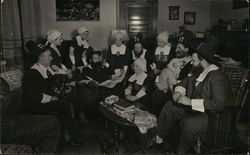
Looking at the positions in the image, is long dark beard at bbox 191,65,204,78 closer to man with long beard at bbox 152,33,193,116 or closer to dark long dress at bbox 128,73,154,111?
man with long beard at bbox 152,33,193,116

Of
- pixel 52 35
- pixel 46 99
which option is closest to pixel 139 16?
pixel 52 35

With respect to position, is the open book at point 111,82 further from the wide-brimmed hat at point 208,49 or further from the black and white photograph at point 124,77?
the wide-brimmed hat at point 208,49

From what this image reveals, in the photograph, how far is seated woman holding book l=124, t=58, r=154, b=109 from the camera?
2068mm

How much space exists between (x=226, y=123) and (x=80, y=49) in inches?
47.7

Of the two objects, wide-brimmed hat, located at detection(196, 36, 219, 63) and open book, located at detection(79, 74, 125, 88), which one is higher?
wide-brimmed hat, located at detection(196, 36, 219, 63)

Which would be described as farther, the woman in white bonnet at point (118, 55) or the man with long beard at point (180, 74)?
the woman in white bonnet at point (118, 55)

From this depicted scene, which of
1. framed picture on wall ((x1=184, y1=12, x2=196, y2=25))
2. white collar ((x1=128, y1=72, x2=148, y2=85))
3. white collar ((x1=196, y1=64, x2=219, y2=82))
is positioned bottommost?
white collar ((x1=128, y1=72, x2=148, y2=85))

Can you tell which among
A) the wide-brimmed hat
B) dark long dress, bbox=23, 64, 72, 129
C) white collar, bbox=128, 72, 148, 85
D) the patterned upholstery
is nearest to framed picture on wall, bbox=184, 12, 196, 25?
the wide-brimmed hat

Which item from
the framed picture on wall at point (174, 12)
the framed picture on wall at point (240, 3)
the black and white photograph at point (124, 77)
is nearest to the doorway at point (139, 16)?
the black and white photograph at point (124, 77)

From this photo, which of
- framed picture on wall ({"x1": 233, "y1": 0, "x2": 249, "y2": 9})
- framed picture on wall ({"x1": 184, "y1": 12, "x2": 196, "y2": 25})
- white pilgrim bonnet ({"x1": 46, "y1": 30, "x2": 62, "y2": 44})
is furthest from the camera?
white pilgrim bonnet ({"x1": 46, "y1": 30, "x2": 62, "y2": 44})

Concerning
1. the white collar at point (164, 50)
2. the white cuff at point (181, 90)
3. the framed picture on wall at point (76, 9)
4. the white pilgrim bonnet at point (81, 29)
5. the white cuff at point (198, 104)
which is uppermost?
the framed picture on wall at point (76, 9)

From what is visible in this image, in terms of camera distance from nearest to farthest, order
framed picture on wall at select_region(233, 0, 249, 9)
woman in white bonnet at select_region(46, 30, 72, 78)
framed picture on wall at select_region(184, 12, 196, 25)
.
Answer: framed picture on wall at select_region(233, 0, 249, 9) → framed picture on wall at select_region(184, 12, 196, 25) → woman in white bonnet at select_region(46, 30, 72, 78)

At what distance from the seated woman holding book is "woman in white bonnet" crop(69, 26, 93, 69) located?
0.39 meters

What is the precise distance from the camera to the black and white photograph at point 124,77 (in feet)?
6.16
